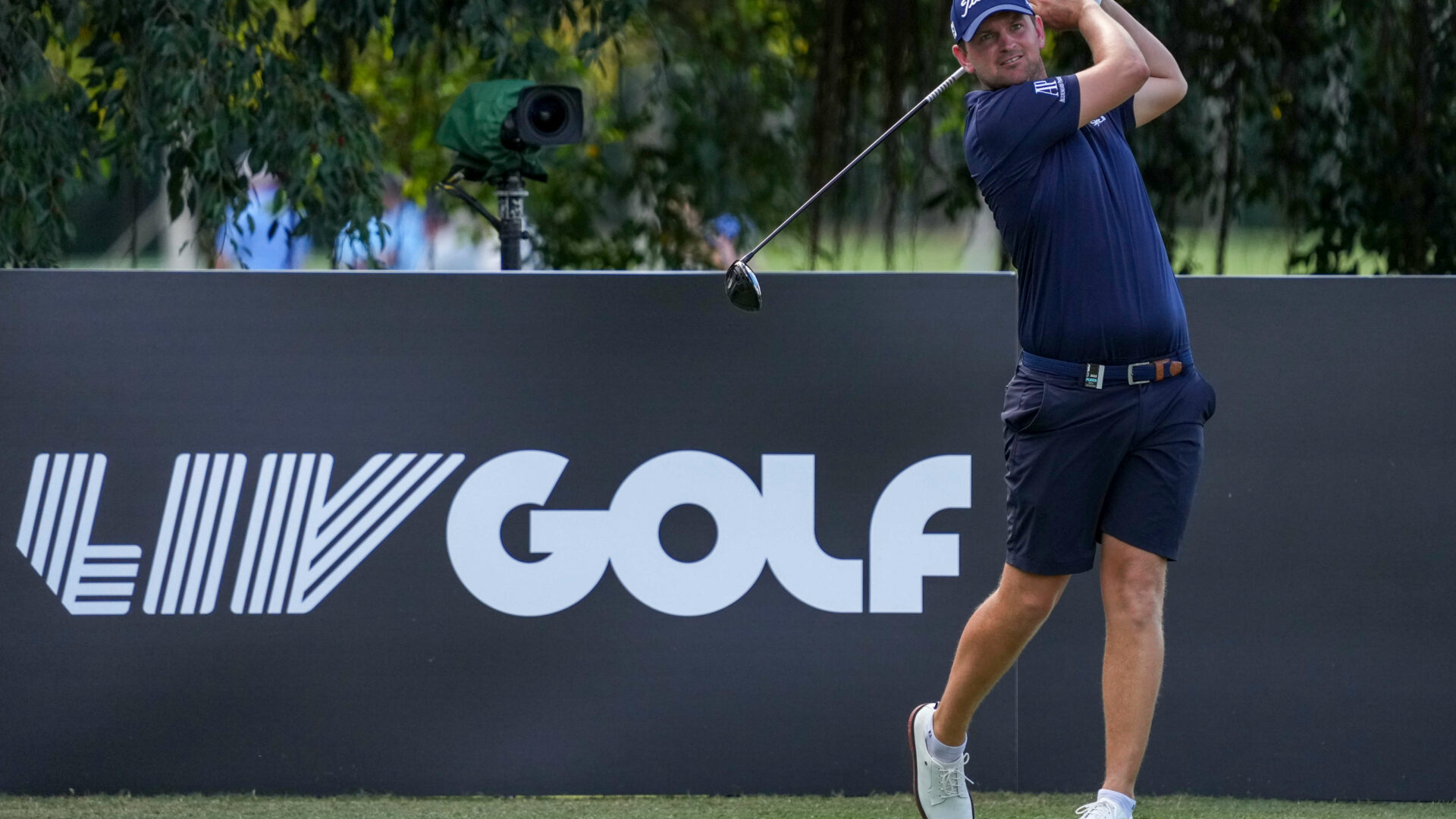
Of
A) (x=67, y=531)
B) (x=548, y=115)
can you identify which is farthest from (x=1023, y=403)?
(x=548, y=115)

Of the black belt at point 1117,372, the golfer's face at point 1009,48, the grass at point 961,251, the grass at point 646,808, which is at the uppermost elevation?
the golfer's face at point 1009,48

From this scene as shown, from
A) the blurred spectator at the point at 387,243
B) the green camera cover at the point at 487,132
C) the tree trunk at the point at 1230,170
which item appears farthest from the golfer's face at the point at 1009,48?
the tree trunk at the point at 1230,170

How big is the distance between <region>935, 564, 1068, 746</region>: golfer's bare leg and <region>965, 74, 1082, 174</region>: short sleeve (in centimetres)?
83

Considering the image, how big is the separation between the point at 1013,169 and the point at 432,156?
964 cm

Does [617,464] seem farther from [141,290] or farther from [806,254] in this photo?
[806,254]

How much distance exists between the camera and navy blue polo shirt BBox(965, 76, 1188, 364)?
285 centimetres

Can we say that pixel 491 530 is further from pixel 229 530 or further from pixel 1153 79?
pixel 1153 79

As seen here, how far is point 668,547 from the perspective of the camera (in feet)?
11.5

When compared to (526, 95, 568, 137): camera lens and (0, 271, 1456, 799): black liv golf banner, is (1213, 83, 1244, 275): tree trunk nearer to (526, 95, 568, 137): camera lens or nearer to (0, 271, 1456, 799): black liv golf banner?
(526, 95, 568, 137): camera lens

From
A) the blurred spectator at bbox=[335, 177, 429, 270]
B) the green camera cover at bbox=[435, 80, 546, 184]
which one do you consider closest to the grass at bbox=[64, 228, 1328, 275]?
the blurred spectator at bbox=[335, 177, 429, 270]

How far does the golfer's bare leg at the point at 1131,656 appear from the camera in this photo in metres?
2.92

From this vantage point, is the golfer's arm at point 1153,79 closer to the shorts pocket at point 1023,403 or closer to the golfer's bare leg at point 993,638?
the shorts pocket at point 1023,403

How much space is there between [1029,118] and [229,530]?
2004 mm

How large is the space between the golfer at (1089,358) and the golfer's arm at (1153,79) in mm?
122
